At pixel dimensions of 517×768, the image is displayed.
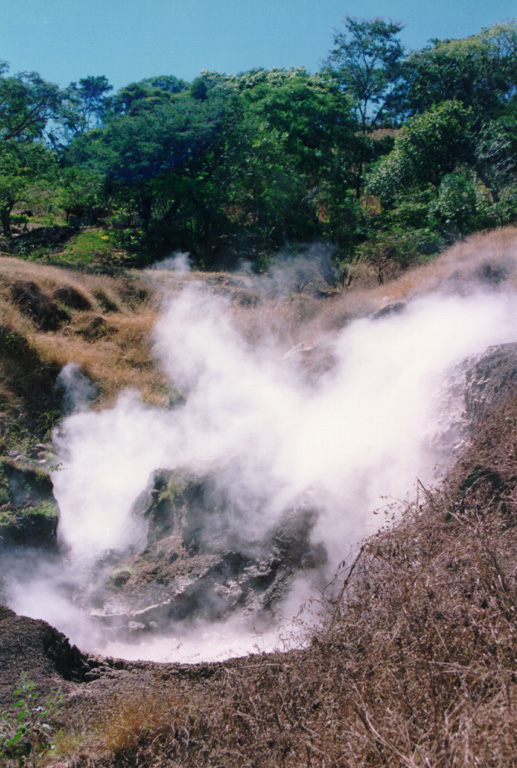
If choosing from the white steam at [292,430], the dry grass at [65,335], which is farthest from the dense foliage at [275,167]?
the white steam at [292,430]

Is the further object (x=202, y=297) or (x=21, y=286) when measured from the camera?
(x=202, y=297)

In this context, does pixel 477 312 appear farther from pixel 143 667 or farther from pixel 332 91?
pixel 332 91

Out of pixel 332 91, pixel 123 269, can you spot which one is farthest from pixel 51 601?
pixel 332 91

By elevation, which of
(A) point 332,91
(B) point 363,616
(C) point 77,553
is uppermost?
(A) point 332,91

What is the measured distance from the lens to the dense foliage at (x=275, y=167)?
15.8m

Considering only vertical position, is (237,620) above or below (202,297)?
below

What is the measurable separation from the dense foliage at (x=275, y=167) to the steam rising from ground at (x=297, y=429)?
20.4ft

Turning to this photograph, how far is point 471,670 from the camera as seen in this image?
3002 millimetres

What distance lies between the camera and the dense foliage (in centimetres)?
1577

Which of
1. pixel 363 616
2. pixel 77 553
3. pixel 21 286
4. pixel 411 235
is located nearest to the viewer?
pixel 363 616

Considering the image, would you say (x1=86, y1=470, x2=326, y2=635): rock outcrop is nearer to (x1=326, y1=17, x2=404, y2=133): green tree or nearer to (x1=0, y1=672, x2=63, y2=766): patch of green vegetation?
(x1=0, y1=672, x2=63, y2=766): patch of green vegetation

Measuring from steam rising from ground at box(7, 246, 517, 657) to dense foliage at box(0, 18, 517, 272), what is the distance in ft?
20.4

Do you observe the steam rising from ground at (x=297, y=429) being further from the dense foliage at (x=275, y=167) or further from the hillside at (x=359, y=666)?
the dense foliage at (x=275, y=167)

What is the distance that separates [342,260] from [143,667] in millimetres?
13808
